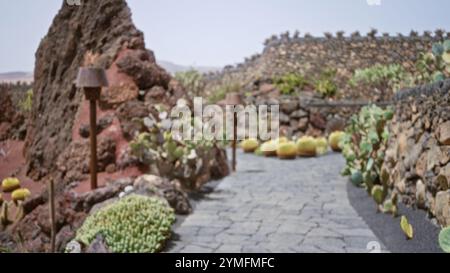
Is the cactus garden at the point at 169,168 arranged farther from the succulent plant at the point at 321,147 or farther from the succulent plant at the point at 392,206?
the succulent plant at the point at 321,147

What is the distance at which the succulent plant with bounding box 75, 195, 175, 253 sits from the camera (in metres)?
3.27

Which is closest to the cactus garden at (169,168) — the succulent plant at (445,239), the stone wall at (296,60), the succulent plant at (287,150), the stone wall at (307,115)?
the succulent plant at (445,239)

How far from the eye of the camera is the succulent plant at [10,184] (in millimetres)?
4061

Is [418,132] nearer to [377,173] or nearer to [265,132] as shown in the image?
[377,173]

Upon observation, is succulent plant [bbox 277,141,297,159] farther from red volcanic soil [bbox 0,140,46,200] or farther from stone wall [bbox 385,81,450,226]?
red volcanic soil [bbox 0,140,46,200]

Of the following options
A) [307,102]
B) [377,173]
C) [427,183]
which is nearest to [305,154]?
[307,102]

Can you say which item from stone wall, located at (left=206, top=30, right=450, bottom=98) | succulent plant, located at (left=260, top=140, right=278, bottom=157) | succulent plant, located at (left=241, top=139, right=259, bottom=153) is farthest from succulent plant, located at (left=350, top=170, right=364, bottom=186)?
Result: stone wall, located at (left=206, top=30, right=450, bottom=98)

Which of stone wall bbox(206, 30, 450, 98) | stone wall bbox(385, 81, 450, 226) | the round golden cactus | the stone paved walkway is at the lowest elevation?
the stone paved walkway

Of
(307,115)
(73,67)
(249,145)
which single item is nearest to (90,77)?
(73,67)

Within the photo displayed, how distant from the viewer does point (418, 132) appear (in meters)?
3.66

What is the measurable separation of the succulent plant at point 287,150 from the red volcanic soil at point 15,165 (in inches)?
202

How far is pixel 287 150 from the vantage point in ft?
28.7

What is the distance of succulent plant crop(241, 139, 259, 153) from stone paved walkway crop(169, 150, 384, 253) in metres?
3.08
